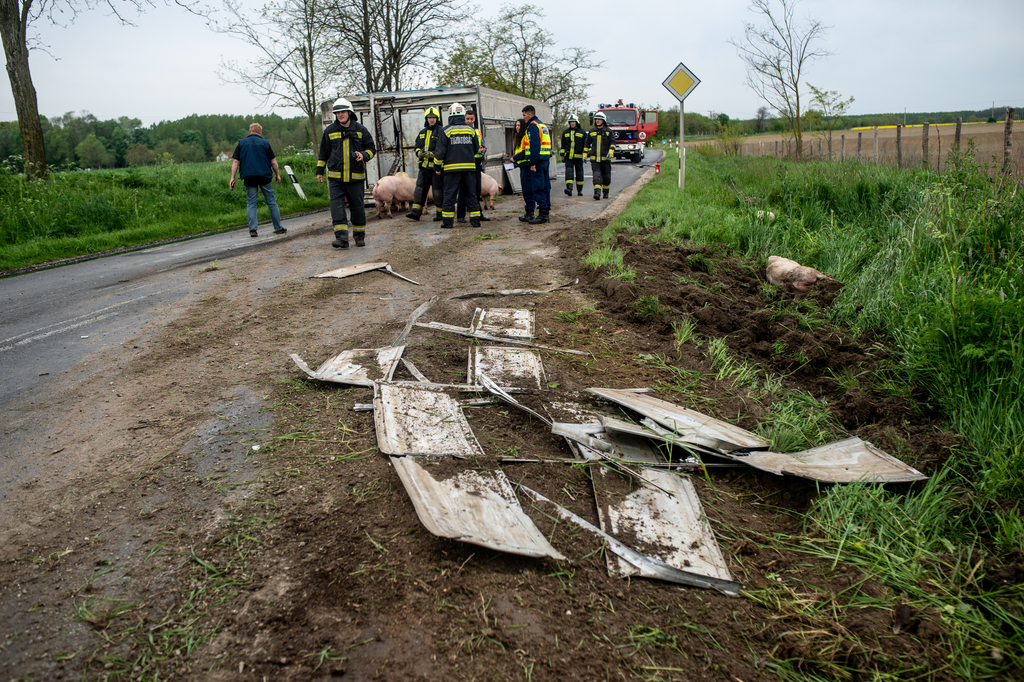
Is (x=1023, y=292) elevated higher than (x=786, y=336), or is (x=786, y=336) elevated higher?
(x=1023, y=292)

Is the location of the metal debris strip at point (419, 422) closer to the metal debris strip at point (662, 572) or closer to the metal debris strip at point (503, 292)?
the metal debris strip at point (662, 572)

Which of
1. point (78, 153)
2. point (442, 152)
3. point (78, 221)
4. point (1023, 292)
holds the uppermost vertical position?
point (78, 153)

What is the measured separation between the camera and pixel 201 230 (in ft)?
43.5

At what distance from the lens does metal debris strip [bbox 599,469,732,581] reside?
255cm

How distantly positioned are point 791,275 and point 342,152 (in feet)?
21.2

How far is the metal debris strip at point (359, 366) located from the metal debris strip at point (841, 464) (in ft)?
7.50

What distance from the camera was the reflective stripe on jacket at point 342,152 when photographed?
9.41 meters

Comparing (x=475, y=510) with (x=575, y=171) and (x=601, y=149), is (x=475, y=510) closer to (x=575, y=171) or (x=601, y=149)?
(x=601, y=149)

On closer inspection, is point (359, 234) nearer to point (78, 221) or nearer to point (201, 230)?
point (201, 230)

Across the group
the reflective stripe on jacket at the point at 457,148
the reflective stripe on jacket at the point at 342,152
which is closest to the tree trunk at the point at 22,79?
the reflective stripe on jacket at the point at 342,152

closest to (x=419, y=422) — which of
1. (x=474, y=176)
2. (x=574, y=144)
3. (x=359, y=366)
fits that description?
(x=359, y=366)

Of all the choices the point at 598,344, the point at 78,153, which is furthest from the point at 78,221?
the point at 78,153

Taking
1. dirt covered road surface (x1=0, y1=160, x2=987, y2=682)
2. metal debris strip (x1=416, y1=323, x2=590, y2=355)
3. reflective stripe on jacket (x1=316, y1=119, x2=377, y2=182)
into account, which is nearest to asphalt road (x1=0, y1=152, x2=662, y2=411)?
dirt covered road surface (x1=0, y1=160, x2=987, y2=682)

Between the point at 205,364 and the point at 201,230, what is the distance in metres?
10.1
